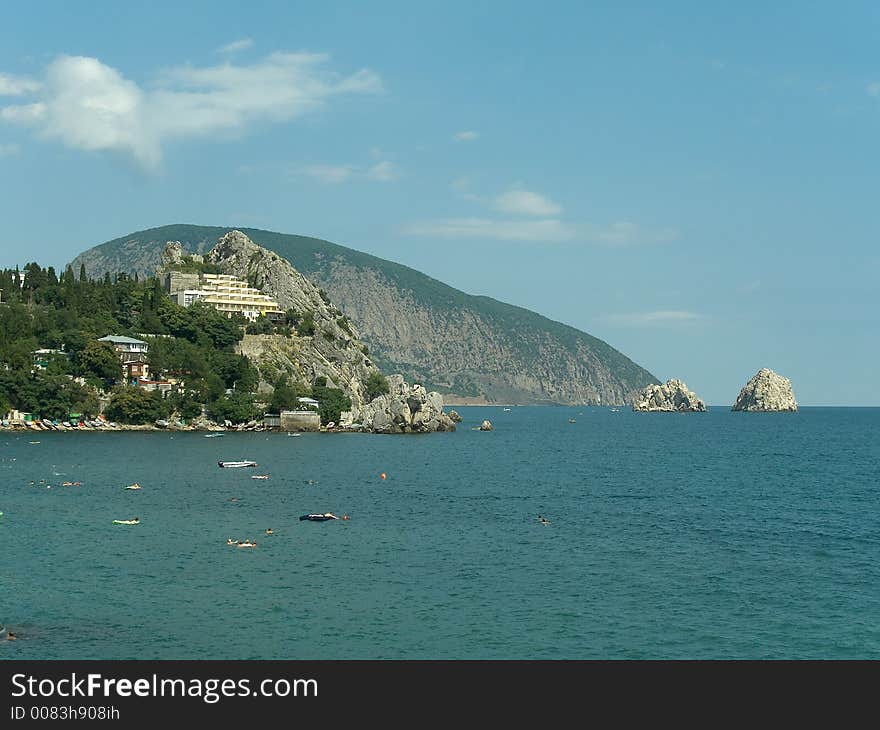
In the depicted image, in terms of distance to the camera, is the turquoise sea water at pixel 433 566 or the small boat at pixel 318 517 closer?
the turquoise sea water at pixel 433 566

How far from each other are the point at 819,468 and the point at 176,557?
114487 mm

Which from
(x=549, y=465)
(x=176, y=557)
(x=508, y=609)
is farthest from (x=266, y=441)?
(x=508, y=609)

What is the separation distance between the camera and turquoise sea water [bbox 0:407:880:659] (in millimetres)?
46844

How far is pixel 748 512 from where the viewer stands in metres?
94.9

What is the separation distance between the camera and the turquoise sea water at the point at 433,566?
46.8 metres

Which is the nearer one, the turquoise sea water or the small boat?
the turquoise sea water

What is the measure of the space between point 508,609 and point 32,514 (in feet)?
170

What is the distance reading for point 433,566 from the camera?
64.4 metres

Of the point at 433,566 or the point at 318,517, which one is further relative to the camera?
the point at 318,517

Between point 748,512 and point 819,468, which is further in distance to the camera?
point 819,468
